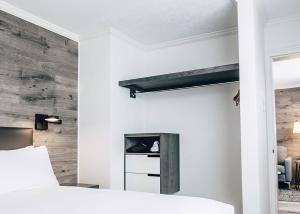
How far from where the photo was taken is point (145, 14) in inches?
129

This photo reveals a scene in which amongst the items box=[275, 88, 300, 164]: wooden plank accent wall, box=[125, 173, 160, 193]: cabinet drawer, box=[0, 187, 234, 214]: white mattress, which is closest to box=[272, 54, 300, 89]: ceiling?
box=[275, 88, 300, 164]: wooden plank accent wall

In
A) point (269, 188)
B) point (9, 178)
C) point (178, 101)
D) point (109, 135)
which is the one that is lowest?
point (269, 188)

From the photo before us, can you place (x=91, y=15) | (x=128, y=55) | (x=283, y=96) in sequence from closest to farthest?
(x=91, y=15)
(x=128, y=55)
(x=283, y=96)

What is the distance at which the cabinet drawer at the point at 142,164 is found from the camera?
3537 millimetres

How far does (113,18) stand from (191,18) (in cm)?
90

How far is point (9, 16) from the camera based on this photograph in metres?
3.04

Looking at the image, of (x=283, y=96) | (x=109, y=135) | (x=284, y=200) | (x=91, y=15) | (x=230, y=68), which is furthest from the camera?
(x=283, y=96)

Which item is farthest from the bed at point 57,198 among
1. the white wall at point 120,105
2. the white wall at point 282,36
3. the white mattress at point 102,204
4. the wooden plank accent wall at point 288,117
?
the wooden plank accent wall at point 288,117

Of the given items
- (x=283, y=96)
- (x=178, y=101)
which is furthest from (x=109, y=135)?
(x=283, y=96)

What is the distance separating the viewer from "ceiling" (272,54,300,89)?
5375 millimetres

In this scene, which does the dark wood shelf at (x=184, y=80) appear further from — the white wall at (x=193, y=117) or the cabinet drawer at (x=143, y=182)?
the cabinet drawer at (x=143, y=182)

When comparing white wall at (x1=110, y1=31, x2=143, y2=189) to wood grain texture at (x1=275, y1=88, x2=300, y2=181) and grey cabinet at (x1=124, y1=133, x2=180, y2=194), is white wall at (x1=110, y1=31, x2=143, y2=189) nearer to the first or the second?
grey cabinet at (x1=124, y1=133, x2=180, y2=194)

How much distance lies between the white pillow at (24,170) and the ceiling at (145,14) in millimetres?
1502

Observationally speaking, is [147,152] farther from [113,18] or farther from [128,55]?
[113,18]
